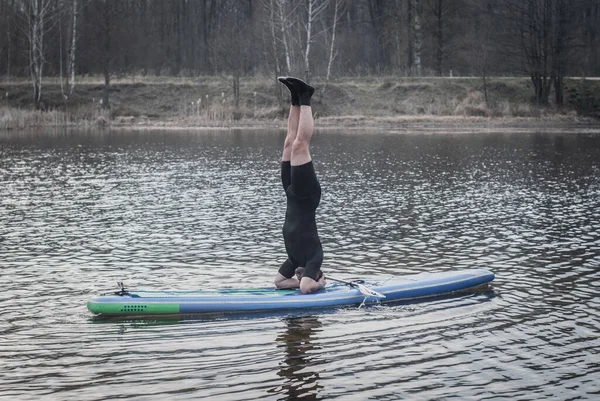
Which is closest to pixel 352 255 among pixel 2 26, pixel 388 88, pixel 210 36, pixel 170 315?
pixel 170 315

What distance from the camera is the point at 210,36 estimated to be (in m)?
72.1

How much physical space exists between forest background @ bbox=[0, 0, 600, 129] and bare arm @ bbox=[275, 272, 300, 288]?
131 ft

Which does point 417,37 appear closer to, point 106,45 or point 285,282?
point 106,45

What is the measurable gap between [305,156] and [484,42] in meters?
50.2

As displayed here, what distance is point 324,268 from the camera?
14.0 m

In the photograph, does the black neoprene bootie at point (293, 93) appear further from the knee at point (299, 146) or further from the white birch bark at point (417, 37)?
the white birch bark at point (417, 37)

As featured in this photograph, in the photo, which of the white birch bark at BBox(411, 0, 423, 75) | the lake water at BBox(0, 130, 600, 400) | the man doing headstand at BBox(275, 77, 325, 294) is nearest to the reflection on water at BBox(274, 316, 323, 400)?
the lake water at BBox(0, 130, 600, 400)

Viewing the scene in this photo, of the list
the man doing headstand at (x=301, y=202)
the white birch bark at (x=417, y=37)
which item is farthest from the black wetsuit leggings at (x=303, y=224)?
the white birch bark at (x=417, y=37)

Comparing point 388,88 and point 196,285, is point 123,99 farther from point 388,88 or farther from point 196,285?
point 196,285

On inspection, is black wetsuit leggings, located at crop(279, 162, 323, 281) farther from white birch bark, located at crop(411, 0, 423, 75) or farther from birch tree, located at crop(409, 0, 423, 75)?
white birch bark, located at crop(411, 0, 423, 75)

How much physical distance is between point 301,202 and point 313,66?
52.7 m

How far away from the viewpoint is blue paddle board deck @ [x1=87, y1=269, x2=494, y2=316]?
10930 mm

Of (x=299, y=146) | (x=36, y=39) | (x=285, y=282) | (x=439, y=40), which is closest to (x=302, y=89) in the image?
(x=299, y=146)

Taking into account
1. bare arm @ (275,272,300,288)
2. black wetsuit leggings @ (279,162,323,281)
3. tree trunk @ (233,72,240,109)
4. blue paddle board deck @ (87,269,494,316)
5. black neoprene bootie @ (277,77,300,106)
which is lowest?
blue paddle board deck @ (87,269,494,316)
